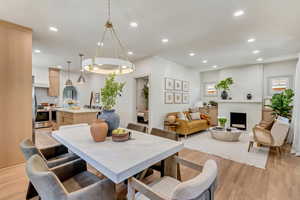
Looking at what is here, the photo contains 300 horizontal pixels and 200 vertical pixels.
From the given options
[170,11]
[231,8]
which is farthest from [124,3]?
[231,8]

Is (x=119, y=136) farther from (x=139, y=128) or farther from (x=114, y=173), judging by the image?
(x=139, y=128)

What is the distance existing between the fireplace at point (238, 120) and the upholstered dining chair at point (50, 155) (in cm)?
665

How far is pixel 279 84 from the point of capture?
5.20 m

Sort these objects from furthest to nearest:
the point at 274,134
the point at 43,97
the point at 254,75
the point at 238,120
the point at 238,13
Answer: the point at 43,97
the point at 238,120
the point at 254,75
the point at 274,134
the point at 238,13

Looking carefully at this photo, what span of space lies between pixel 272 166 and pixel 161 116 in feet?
10.4

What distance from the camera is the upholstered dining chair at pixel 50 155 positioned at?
134 centimetres

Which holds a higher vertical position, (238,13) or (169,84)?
(238,13)

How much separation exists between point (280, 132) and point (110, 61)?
3927 mm

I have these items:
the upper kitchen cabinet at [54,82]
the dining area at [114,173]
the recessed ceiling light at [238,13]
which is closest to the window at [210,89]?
the recessed ceiling light at [238,13]

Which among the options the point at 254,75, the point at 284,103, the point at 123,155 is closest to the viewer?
the point at 123,155

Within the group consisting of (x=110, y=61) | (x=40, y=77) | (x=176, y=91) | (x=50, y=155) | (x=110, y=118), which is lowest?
(x=50, y=155)

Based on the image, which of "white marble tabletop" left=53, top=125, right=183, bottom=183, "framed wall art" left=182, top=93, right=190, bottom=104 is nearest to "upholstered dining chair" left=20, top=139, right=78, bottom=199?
"white marble tabletop" left=53, top=125, right=183, bottom=183

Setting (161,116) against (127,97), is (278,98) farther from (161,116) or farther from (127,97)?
(127,97)

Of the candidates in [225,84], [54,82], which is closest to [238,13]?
[225,84]
